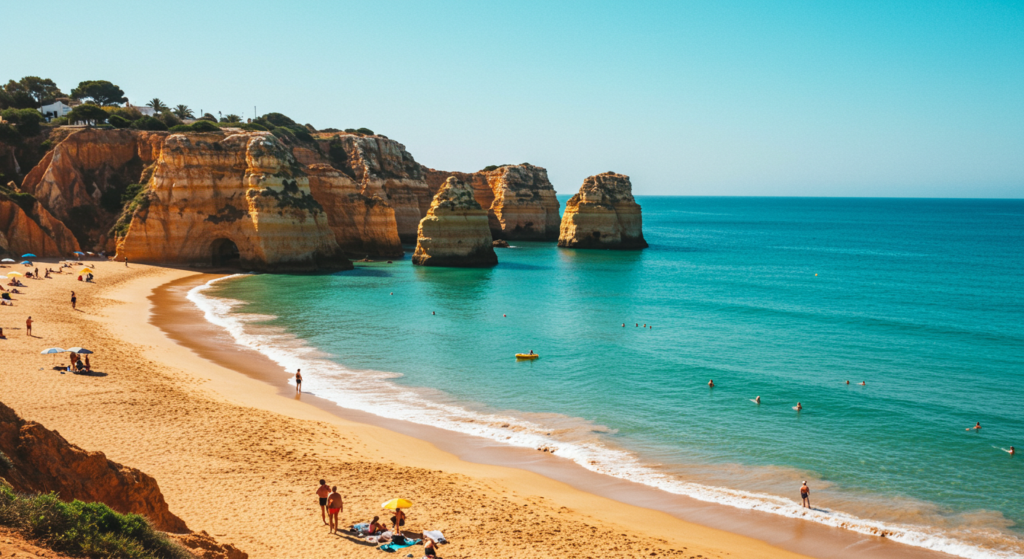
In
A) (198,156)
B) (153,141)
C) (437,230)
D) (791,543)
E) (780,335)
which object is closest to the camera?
(791,543)

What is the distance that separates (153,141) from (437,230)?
29.1 metres

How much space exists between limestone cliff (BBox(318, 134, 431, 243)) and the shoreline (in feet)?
189

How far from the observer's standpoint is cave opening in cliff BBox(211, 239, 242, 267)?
58.5 metres

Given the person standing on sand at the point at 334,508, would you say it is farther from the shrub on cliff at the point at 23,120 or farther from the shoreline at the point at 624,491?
the shrub on cliff at the point at 23,120

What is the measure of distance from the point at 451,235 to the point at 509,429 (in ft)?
157

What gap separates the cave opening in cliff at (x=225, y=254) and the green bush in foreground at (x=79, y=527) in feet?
176

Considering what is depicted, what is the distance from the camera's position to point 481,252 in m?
67.4

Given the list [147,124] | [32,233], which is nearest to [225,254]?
[32,233]

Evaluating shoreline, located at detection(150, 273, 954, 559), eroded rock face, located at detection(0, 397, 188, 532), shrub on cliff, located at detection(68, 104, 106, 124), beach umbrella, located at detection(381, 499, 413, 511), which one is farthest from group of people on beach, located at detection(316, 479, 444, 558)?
shrub on cliff, located at detection(68, 104, 106, 124)

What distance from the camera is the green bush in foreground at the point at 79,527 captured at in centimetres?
692

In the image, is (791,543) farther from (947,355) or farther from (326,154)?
(326,154)

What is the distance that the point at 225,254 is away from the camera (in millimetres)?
60844

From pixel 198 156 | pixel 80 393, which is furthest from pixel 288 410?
pixel 198 156

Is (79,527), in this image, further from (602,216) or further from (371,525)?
(602,216)
